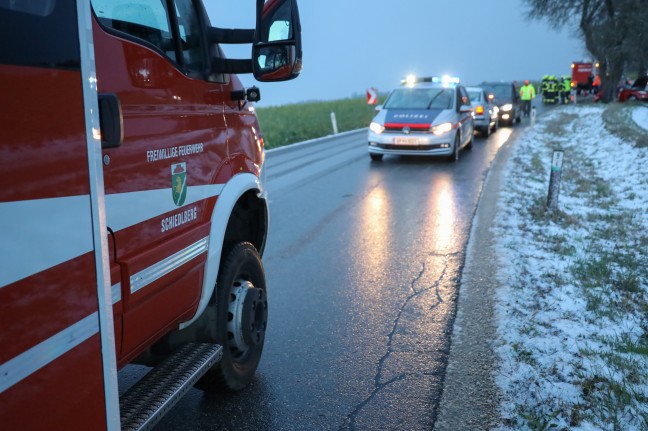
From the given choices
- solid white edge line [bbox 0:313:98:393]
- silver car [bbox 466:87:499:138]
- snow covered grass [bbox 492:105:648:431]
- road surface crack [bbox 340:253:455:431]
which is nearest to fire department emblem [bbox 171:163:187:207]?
solid white edge line [bbox 0:313:98:393]

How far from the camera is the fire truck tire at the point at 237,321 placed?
333 centimetres

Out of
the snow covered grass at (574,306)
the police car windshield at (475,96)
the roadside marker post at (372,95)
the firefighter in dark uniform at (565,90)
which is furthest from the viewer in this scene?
the firefighter in dark uniform at (565,90)

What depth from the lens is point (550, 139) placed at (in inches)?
736

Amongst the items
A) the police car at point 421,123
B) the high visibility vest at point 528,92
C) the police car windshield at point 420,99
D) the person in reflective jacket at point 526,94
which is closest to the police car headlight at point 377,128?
the police car at point 421,123

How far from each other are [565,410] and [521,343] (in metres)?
0.89

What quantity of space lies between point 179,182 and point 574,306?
3448 mm

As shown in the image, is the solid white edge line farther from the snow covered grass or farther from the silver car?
the silver car

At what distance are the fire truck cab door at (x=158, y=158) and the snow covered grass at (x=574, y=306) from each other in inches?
74.9

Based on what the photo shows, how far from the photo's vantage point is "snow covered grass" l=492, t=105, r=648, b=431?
10.7 feet

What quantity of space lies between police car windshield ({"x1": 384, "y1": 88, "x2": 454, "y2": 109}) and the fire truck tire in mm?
11464

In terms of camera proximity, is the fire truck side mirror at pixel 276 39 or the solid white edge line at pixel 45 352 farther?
the fire truck side mirror at pixel 276 39

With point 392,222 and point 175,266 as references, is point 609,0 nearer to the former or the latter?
point 392,222

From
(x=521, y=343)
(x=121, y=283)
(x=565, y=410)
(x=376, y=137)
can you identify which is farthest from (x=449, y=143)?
(x=121, y=283)

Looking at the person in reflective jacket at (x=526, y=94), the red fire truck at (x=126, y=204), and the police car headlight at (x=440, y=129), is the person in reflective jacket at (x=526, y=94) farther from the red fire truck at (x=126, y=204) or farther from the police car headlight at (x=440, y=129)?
the red fire truck at (x=126, y=204)
